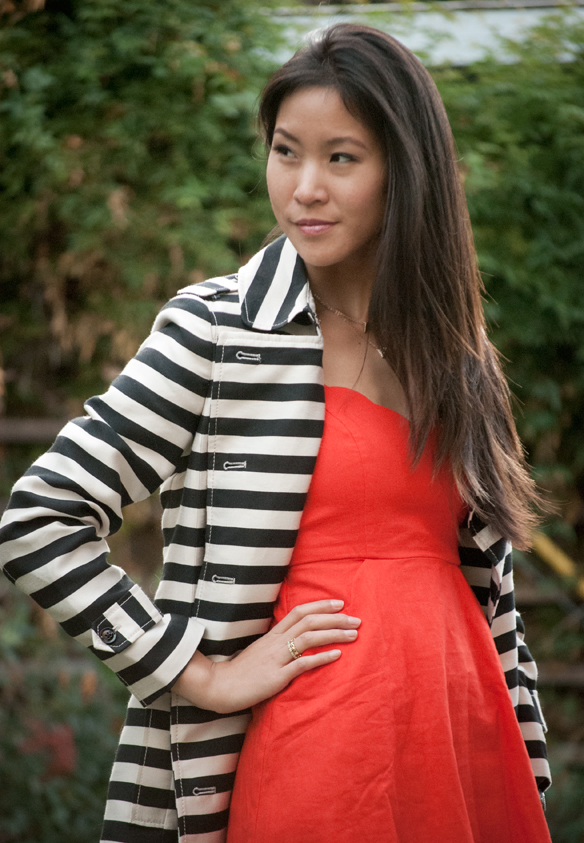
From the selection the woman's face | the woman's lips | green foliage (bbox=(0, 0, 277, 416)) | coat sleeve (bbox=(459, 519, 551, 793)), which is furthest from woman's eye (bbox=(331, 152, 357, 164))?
green foliage (bbox=(0, 0, 277, 416))

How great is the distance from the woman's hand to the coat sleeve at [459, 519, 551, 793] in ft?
1.45

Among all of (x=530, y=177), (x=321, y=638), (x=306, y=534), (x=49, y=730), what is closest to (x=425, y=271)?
(x=306, y=534)

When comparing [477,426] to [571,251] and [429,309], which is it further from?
[571,251]

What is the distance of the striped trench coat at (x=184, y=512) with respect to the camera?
1323 mm

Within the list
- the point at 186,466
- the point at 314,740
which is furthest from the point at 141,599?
the point at 314,740

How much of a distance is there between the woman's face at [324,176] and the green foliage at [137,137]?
166 centimetres

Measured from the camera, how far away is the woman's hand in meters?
1.39

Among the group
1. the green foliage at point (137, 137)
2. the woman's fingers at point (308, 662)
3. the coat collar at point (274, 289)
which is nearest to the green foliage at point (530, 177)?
the green foliage at point (137, 137)

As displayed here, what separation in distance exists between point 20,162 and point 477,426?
2.37 m

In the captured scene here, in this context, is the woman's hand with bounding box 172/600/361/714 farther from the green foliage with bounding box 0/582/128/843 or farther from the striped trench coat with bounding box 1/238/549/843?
the green foliage with bounding box 0/582/128/843

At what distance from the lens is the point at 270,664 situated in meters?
1.40

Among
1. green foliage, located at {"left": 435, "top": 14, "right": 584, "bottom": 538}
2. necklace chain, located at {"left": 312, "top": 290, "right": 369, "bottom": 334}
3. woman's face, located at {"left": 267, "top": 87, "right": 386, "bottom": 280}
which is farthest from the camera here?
green foliage, located at {"left": 435, "top": 14, "right": 584, "bottom": 538}

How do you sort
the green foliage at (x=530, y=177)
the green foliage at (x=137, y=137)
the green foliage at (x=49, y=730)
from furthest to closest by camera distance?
the green foliage at (x=530, y=177)
the green foliage at (x=137, y=137)
the green foliage at (x=49, y=730)

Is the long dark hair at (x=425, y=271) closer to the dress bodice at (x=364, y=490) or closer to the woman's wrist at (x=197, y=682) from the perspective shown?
the dress bodice at (x=364, y=490)
